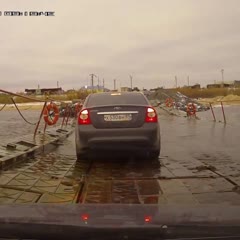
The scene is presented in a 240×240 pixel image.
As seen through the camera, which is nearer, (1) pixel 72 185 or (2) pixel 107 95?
(1) pixel 72 185

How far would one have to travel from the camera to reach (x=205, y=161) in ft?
33.0

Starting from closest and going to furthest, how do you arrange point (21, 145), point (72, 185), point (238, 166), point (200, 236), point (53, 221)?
1. point (200, 236)
2. point (53, 221)
3. point (72, 185)
4. point (238, 166)
5. point (21, 145)

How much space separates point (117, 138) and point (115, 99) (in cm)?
97

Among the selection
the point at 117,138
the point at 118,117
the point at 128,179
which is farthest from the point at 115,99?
the point at 128,179

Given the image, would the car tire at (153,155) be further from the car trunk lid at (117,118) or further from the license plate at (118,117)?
the license plate at (118,117)

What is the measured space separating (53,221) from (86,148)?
5812 millimetres

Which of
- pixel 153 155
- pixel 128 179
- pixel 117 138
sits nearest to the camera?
pixel 128 179

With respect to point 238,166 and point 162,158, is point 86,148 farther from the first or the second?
point 238,166

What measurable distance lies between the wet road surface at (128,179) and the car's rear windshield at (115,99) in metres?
1.24

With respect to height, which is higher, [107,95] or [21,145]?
→ [107,95]

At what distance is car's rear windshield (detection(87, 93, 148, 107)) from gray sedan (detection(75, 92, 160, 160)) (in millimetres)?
141

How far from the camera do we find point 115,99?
988 centimetres

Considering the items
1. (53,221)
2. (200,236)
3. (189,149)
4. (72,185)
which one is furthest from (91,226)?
(189,149)

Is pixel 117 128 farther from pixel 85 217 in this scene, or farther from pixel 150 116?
pixel 85 217
